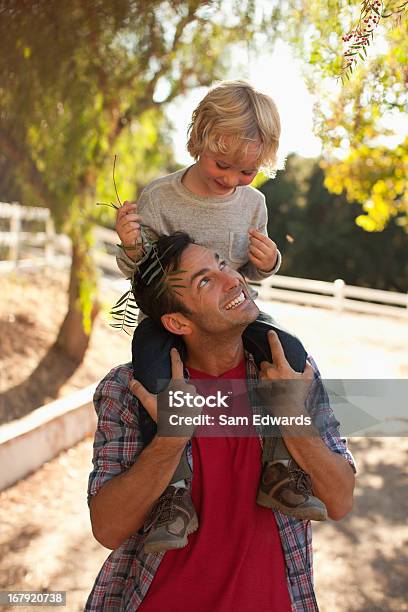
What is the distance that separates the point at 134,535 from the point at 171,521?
0.82ft

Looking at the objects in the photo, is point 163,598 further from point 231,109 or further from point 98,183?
point 98,183

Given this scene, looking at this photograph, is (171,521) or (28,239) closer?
(171,521)

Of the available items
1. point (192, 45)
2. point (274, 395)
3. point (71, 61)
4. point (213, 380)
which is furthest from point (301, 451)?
point (192, 45)

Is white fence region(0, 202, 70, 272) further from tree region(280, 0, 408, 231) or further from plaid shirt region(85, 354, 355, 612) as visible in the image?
plaid shirt region(85, 354, 355, 612)

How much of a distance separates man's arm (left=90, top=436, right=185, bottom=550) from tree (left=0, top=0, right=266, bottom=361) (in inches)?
159

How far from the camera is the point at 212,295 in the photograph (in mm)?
1827

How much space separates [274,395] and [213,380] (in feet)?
0.75

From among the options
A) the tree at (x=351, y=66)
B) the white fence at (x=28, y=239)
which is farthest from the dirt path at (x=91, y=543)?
the white fence at (x=28, y=239)

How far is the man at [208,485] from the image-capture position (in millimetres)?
1649

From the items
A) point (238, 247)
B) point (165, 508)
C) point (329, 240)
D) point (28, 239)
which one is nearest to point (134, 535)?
point (165, 508)

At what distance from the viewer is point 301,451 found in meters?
1.68

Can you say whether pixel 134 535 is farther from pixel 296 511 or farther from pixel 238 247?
pixel 238 247

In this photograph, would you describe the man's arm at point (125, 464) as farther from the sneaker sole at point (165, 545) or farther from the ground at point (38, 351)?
the ground at point (38, 351)

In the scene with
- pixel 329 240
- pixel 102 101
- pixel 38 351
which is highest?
pixel 329 240
